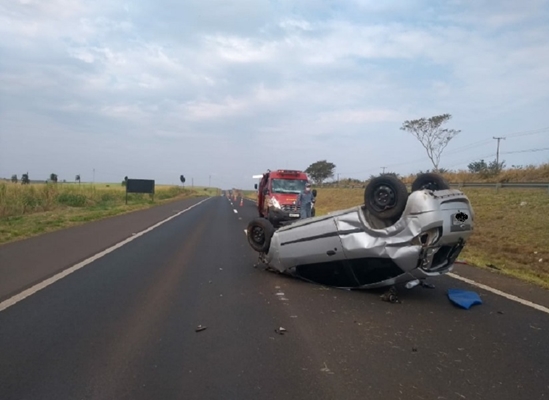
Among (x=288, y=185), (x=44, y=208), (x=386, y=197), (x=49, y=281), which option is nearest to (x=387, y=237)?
(x=386, y=197)

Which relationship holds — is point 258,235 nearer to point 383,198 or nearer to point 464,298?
point 383,198

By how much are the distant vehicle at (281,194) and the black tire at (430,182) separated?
1361cm

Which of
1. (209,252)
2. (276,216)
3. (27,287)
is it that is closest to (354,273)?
(27,287)

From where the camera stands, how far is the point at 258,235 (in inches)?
400

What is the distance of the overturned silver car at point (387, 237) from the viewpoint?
728cm

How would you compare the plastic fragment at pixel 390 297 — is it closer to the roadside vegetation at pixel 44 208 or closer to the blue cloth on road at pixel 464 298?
the blue cloth on road at pixel 464 298

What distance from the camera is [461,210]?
24.6 ft

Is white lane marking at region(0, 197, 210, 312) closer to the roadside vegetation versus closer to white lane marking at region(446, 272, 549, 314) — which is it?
the roadside vegetation

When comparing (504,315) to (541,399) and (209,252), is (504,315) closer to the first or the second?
(541,399)

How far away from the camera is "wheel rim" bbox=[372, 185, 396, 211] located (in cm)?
779

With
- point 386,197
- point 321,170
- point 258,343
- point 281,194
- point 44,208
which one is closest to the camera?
point 258,343

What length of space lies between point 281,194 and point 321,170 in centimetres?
7026

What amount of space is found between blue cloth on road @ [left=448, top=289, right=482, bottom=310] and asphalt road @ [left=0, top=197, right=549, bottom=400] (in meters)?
0.11

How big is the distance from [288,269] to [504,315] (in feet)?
12.1
